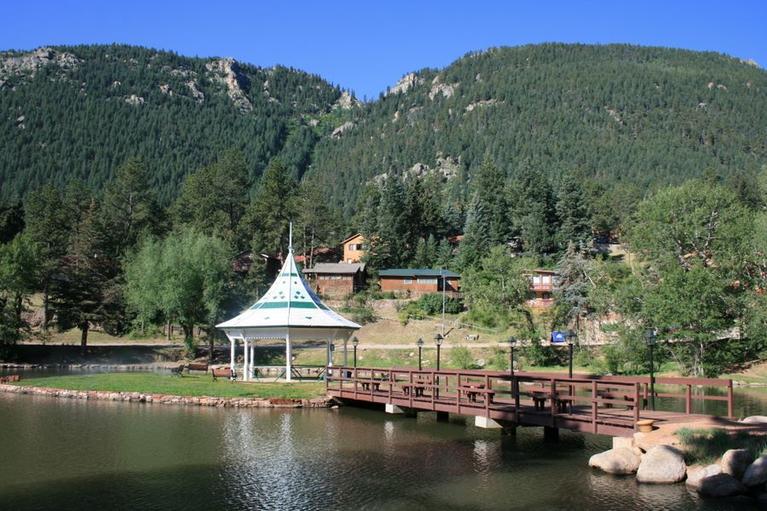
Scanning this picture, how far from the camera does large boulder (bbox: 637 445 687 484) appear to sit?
16.7 meters

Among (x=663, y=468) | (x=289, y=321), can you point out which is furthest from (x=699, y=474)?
(x=289, y=321)

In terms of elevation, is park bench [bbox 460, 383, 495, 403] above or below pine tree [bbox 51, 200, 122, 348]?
below

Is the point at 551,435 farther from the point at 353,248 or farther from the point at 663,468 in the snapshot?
the point at 353,248

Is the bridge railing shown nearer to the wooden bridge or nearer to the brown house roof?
the wooden bridge

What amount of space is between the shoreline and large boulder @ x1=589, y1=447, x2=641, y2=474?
604 inches

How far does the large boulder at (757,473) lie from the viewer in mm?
15398

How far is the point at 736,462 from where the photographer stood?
16125mm

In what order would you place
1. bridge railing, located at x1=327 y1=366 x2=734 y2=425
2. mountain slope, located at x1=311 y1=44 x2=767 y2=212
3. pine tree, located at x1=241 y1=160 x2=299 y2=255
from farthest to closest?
mountain slope, located at x1=311 y1=44 x2=767 y2=212 < pine tree, located at x1=241 y1=160 x2=299 y2=255 < bridge railing, located at x1=327 y1=366 x2=734 y2=425

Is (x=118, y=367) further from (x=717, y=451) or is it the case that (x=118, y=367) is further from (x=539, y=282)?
(x=717, y=451)

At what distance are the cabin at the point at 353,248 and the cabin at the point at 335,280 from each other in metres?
9.37

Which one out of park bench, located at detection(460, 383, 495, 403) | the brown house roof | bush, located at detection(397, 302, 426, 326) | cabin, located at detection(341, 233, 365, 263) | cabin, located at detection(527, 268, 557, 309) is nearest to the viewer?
park bench, located at detection(460, 383, 495, 403)

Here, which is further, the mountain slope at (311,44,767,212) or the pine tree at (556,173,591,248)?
the mountain slope at (311,44,767,212)

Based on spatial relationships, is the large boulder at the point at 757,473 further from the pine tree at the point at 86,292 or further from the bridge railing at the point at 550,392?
the pine tree at the point at 86,292

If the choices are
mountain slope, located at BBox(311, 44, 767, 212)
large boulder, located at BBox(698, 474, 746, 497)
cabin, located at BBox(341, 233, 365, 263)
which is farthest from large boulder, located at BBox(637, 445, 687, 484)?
mountain slope, located at BBox(311, 44, 767, 212)
